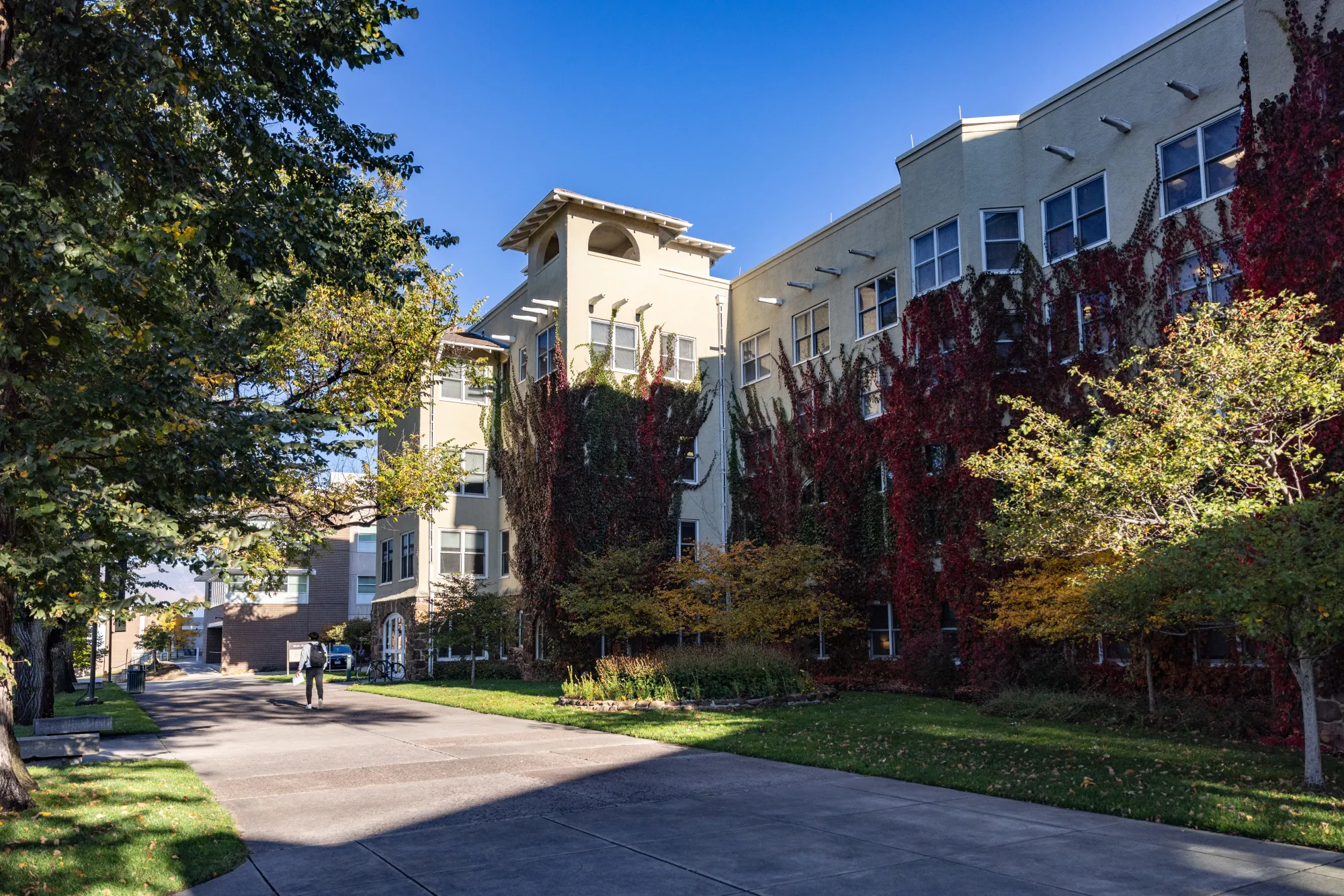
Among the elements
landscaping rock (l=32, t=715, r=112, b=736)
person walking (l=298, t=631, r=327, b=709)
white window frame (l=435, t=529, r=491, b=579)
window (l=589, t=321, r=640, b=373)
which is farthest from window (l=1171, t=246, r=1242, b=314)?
white window frame (l=435, t=529, r=491, b=579)

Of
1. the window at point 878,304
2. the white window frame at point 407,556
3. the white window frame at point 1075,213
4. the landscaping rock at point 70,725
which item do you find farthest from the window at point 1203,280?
the white window frame at point 407,556

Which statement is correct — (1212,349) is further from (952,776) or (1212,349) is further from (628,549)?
(628,549)

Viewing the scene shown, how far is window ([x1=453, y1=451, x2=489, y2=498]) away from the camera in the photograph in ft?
113

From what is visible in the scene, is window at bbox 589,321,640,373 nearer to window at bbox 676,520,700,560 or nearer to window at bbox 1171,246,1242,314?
window at bbox 676,520,700,560

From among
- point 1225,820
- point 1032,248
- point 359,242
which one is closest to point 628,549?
point 1032,248

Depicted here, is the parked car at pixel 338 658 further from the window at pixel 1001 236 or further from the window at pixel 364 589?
the window at pixel 1001 236

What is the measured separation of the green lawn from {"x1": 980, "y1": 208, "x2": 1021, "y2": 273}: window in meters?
9.62

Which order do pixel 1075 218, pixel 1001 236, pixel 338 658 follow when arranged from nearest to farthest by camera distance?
pixel 1075 218 → pixel 1001 236 → pixel 338 658

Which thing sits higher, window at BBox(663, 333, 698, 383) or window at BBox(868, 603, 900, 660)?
window at BBox(663, 333, 698, 383)

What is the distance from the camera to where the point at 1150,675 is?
54.9 feet

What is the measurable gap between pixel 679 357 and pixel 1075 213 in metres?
13.4

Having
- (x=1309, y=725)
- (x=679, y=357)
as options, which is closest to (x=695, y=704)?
(x=1309, y=725)

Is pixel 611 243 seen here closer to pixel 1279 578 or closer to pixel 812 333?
pixel 812 333

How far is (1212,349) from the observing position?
41.4 feet
